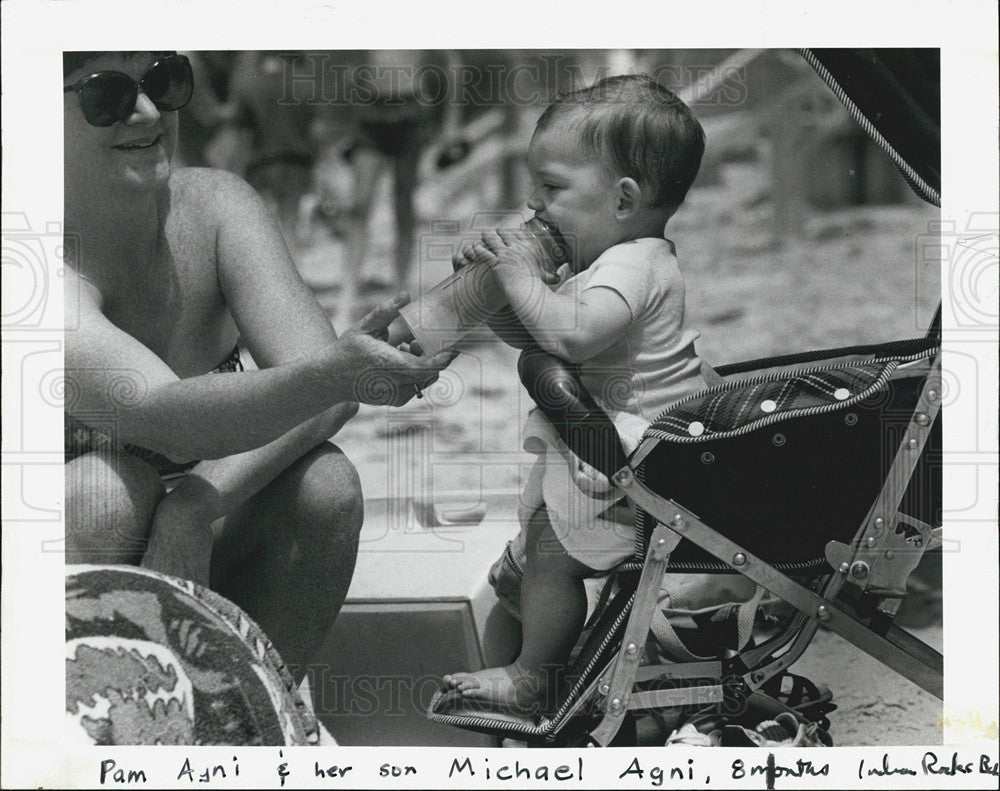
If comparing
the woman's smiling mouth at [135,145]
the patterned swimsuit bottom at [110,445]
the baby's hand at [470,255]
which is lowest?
the patterned swimsuit bottom at [110,445]

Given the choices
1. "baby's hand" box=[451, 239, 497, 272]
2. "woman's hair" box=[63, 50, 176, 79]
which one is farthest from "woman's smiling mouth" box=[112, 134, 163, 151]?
"baby's hand" box=[451, 239, 497, 272]

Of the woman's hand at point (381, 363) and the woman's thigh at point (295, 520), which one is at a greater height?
the woman's hand at point (381, 363)

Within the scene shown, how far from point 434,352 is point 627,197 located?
1.89 feet

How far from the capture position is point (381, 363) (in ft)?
10.4

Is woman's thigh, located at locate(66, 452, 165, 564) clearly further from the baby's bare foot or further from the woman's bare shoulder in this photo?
the baby's bare foot

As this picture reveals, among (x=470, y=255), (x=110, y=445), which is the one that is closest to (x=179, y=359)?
(x=110, y=445)

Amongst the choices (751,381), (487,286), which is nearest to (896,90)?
(751,381)

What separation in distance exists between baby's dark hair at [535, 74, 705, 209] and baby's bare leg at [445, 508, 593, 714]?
2.70 feet

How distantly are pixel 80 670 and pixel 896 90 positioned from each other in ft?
7.73

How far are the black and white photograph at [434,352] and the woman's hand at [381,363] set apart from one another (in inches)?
0.4

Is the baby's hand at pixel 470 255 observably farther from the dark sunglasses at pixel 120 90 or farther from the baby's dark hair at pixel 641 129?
the dark sunglasses at pixel 120 90

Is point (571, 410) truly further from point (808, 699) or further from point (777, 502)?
point (808, 699)

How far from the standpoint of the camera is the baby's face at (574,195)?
10.3 ft

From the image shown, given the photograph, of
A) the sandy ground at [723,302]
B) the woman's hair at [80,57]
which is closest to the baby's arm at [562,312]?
the sandy ground at [723,302]
